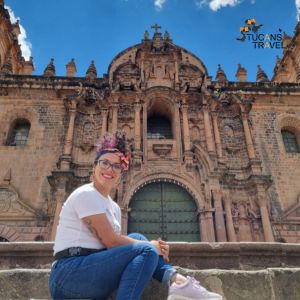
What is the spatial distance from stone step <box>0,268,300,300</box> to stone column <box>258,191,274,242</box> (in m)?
8.19

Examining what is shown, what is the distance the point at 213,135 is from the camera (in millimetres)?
14000

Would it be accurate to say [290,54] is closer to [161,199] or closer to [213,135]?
[213,135]

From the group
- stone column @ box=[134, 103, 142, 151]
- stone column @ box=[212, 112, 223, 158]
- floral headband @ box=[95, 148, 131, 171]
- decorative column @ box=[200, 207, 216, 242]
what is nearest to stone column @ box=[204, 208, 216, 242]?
decorative column @ box=[200, 207, 216, 242]

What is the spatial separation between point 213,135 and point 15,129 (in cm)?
958

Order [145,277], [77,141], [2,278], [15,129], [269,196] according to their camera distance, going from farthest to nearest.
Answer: [15,129] → [77,141] → [269,196] → [2,278] → [145,277]

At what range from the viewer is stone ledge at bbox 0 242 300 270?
4.29 metres

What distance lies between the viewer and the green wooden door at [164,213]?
461 inches

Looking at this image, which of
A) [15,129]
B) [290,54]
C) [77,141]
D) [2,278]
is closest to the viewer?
[2,278]

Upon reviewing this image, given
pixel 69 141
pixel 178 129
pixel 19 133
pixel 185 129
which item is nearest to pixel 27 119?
pixel 19 133

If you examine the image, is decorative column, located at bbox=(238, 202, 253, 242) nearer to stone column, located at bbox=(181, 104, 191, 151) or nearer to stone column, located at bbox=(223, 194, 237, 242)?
stone column, located at bbox=(223, 194, 237, 242)

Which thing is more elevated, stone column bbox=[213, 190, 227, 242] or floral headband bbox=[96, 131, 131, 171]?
stone column bbox=[213, 190, 227, 242]

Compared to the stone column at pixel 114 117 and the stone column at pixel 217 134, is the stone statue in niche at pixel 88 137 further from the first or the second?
the stone column at pixel 217 134

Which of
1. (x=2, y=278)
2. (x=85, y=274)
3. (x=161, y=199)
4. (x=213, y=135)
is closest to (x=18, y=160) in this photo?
(x=161, y=199)

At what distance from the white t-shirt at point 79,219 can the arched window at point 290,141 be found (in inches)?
564
